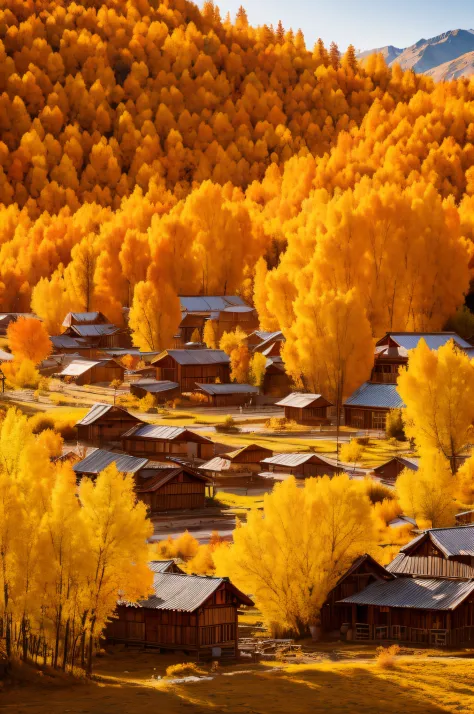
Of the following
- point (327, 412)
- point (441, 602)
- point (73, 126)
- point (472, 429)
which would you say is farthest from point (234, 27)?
point (441, 602)

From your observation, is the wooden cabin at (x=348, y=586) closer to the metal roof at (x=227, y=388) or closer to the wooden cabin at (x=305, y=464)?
the wooden cabin at (x=305, y=464)

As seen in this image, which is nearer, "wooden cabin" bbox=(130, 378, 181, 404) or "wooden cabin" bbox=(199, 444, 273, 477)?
"wooden cabin" bbox=(199, 444, 273, 477)

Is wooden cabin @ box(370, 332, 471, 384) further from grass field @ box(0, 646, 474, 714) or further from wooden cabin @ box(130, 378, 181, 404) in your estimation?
grass field @ box(0, 646, 474, 714)

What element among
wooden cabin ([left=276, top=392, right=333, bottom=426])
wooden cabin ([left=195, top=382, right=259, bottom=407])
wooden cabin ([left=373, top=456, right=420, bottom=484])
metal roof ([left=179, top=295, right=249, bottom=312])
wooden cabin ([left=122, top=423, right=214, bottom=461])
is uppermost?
metal roof ([left=179, top=295, right=249, bottom=312])

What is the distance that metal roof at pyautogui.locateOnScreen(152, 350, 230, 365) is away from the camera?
268 ft

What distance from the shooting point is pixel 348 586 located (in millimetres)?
41219

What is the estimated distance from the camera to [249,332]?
97438 millimetres

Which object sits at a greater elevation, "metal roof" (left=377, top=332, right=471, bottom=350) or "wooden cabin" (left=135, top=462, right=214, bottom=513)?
"metal roof" (left=377, top=332, right=471, bottom=350)

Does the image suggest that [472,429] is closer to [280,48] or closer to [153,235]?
[153,235]

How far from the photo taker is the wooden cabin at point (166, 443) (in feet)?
208

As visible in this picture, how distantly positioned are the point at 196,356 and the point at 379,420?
15102 mm

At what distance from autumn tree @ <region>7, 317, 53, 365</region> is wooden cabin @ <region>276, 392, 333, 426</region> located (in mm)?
17568

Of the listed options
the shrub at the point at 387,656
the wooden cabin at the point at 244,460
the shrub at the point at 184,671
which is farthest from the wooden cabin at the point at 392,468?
the shrub at the point at 184,671

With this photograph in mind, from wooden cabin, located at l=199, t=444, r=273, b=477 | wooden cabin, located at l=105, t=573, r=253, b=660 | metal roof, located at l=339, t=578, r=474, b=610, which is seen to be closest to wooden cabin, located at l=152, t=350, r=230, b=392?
wooden cabin, located at l=199, t=444, r=273, b=477
